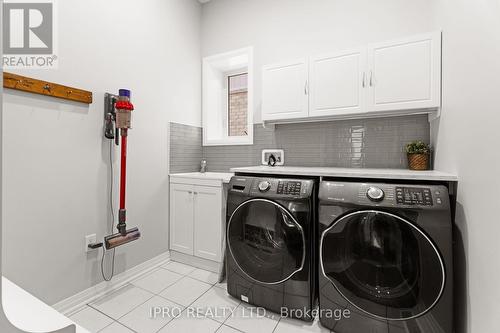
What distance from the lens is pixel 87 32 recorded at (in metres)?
1.74

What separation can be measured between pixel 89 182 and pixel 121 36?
1197 millimetres

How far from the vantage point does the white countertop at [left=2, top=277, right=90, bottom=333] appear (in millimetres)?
500

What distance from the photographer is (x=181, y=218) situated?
2371mm

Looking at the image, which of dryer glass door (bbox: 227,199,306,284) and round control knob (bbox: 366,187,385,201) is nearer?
round control knob (bbox: 366,187,385,201)

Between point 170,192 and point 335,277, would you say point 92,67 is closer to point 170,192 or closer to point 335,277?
point 170,192

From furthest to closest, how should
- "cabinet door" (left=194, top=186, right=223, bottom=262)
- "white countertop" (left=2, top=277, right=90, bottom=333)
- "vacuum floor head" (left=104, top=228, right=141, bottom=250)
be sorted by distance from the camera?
"cabinet door" (left=194, top=186, right=223, bottom=262)
"vacuum floor head" (left=104, top=228, right=141, bottom=250)
"white countertop" (left=2, top=277, right=90, bottom=333)

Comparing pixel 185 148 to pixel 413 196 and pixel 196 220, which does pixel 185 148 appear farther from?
pixel 413 196

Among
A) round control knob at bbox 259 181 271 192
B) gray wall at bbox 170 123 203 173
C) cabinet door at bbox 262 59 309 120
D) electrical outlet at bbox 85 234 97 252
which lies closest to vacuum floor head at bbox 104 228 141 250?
electrical outlet at bbox 85 234 97 252

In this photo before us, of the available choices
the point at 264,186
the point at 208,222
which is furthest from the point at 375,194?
the point at 208,222

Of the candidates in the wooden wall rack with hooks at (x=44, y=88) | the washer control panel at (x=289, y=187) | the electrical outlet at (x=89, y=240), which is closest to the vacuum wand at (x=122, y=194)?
the electrical outlet at (x=89, y=240)

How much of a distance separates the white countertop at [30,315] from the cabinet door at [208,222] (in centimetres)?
157

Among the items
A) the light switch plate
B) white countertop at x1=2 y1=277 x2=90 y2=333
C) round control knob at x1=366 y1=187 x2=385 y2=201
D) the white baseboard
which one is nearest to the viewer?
white countertop at x1=2 y1=277 x2=90 y2=333

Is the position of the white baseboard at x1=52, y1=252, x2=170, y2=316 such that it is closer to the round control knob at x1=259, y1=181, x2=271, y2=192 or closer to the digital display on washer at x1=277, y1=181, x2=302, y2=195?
the round control knob at x1=259, y1=181, x2=271, y2=192

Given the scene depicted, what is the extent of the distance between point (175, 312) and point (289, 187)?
3.76ft
